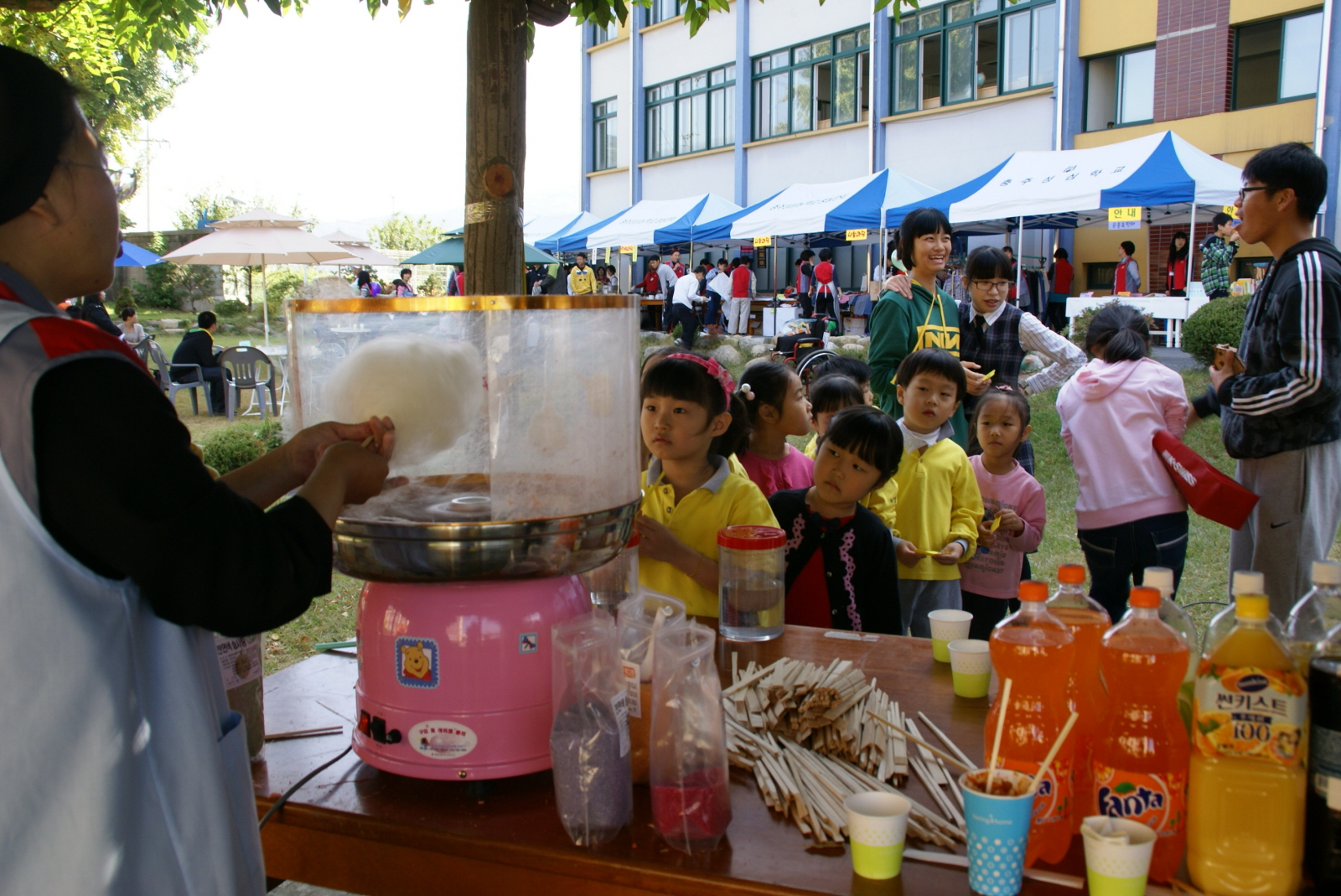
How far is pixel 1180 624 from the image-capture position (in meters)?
1.47

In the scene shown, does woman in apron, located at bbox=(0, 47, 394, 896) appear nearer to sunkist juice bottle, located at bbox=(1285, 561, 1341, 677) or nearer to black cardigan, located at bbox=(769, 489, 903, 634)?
sunkist juice bottle, located at bbox=(1285, 561, 1341, 677)

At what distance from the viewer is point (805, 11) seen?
2105 cm

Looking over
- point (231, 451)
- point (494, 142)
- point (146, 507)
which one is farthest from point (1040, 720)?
point (231, 451)

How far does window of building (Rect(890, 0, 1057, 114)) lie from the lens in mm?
17578

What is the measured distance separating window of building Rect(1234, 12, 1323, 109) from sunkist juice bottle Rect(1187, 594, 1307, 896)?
17.1 metres

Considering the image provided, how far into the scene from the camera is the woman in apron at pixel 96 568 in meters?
0.97

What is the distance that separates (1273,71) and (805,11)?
30.9ft

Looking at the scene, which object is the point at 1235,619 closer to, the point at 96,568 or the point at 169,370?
the point at 96,568

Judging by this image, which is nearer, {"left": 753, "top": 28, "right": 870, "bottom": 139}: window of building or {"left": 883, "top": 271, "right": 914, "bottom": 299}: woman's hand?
{"left": 883, "top": 271, "right": 914, "bottom": 299}: woman's hand

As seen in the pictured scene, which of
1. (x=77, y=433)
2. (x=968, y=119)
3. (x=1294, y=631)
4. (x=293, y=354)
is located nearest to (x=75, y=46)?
(x=293, y=354)

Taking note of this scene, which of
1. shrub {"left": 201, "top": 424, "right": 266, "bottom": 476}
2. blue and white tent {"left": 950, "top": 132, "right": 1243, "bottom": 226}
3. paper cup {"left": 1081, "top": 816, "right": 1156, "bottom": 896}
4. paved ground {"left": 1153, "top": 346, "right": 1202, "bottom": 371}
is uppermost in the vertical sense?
blue and white tent {"left": 950, "top": 132, "right": 1243, "bottom": 226}

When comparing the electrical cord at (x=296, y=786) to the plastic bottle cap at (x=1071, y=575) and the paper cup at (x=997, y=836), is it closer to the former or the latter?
the paper cup at (x=997, y=836)

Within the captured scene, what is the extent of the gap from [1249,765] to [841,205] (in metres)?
14.7

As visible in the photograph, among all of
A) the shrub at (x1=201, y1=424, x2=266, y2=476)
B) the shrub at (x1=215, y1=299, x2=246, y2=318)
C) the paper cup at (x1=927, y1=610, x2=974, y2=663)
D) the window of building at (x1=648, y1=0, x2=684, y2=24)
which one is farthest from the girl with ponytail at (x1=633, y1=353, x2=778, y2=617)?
the shrub at (x1=215, y1=299, x2=246, y2=318)
